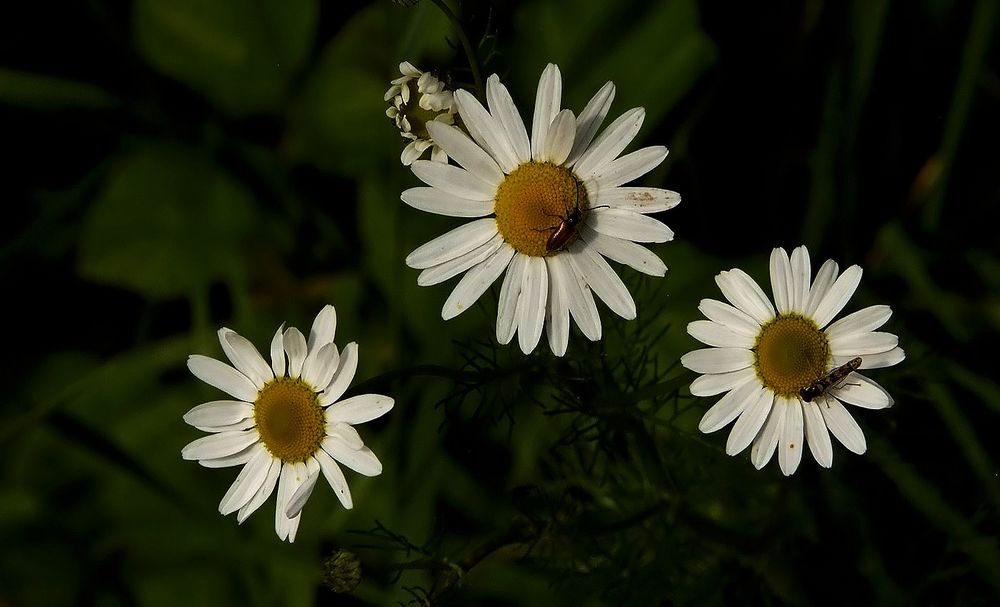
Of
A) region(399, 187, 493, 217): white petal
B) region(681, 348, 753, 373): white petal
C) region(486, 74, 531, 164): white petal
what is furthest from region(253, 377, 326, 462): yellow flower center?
region(681, 348, 753, 373): white petal

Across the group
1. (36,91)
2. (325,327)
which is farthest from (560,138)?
(36,91)

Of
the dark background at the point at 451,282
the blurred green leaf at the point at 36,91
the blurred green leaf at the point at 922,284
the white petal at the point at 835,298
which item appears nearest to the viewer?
the white petal at the point at 835,298

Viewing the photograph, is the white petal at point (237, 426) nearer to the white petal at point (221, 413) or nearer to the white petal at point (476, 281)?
the white petal at point (221, 413)

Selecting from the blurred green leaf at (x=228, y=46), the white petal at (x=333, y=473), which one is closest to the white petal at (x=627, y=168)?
the white petal at (x=333, y=473)

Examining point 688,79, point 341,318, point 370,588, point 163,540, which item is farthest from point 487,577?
point 688,79

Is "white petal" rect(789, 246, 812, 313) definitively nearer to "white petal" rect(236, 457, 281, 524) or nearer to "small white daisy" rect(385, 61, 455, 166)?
"small white daisy" rect(385, 61, 455, 166)

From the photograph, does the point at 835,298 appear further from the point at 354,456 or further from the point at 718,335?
the point at 354,456

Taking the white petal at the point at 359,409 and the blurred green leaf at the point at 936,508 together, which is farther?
the blurred green leaf at the point at 936,508
